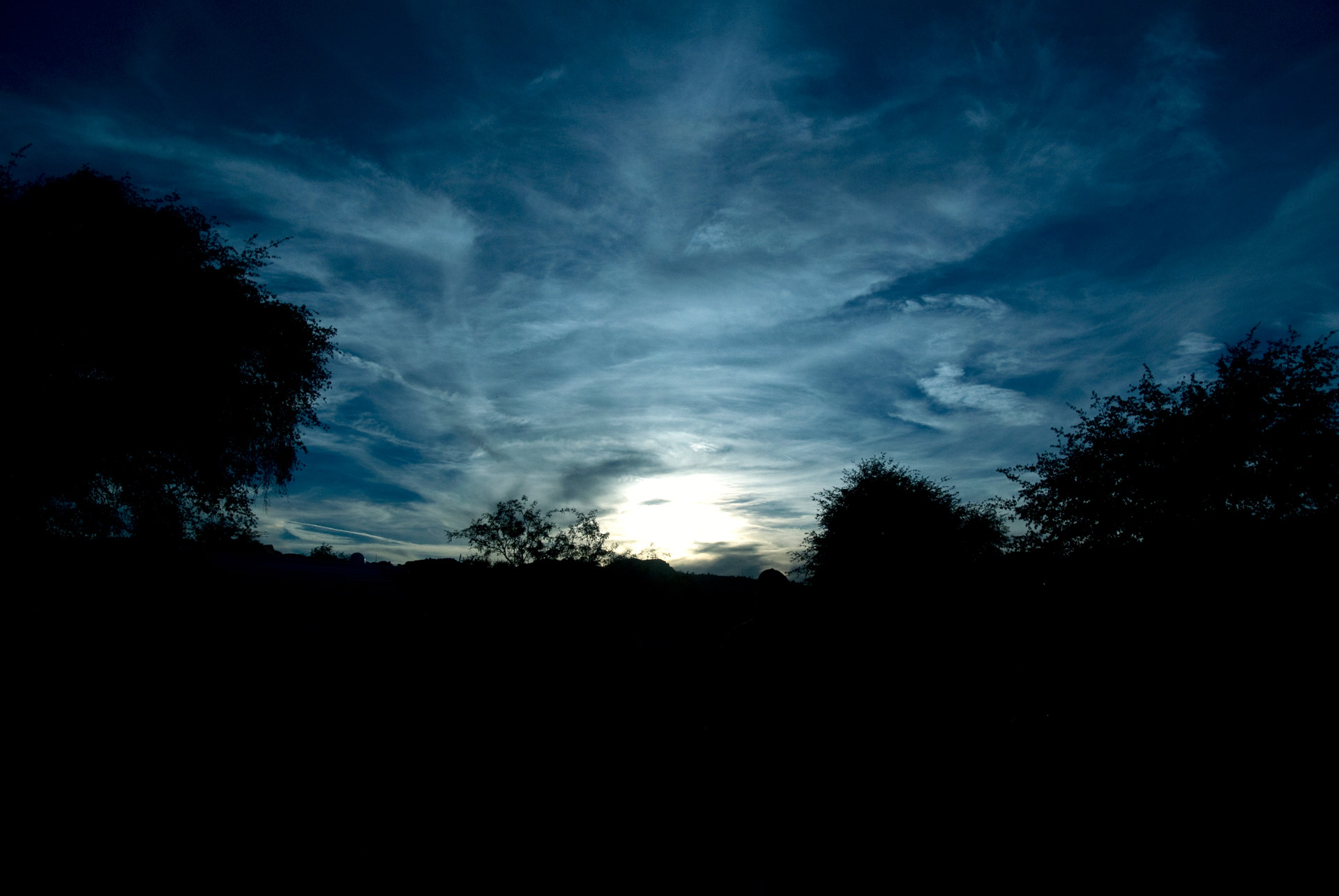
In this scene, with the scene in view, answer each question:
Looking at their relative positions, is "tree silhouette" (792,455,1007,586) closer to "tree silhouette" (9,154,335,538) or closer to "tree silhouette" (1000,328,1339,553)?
"tree silhouette" (1000,328,1339,553)

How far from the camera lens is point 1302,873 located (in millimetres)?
3980

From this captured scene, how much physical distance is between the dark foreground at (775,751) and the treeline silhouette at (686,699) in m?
0.03

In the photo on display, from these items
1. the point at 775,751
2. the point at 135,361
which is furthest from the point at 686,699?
the point at 135,361

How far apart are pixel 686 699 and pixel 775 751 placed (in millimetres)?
6404

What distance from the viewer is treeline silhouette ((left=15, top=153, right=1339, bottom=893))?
4523 millimetres

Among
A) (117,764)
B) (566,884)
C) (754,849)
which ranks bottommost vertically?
(566,884)

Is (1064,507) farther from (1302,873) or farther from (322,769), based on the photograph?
(322,769)

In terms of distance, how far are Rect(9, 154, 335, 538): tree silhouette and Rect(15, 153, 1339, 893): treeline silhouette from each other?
0.14 m

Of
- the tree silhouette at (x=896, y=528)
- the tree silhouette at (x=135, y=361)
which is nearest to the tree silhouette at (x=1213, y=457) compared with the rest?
the tree silhouette at (x=896, y=528)

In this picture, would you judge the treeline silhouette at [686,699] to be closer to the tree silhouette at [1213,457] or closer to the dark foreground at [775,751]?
the dark foreground at [775,751]

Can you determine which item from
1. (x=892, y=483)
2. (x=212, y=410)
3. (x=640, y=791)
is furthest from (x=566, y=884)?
(x=892, y=483)

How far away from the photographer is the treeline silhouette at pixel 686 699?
4.52 metres

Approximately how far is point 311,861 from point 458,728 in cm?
340

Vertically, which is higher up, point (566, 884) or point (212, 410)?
point (212, 410)
